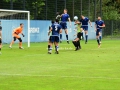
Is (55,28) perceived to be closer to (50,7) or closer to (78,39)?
(78,39)

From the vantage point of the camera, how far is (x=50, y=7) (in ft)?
154

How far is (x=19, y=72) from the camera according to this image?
16.7 m

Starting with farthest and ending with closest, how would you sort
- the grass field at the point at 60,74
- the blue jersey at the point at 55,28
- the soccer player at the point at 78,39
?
1. the soccer player at the point at 78,39
2. the blue jersey at the point at 55,28
3. the grass field at the point at 60,74


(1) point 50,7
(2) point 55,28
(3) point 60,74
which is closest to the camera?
(3) point 60,74

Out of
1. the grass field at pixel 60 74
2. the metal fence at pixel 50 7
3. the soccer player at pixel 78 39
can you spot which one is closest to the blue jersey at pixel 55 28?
the soccer player at pixel 78 39

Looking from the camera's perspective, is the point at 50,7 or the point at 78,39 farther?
the point at 50,7

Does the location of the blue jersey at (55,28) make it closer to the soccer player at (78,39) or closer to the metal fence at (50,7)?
the soccer player at (78,39)

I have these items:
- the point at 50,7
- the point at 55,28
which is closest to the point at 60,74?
the point at 55,28

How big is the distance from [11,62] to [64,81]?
653cm

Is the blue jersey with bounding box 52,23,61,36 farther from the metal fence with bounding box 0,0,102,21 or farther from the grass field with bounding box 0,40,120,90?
the metal fence with bounding box 0,0,102,21

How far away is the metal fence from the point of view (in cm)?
4294

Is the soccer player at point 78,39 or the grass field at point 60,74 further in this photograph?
the soccer player at point 78,39

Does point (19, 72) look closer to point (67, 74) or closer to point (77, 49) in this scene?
point (67, 74)

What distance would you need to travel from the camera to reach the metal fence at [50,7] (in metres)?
42.9
